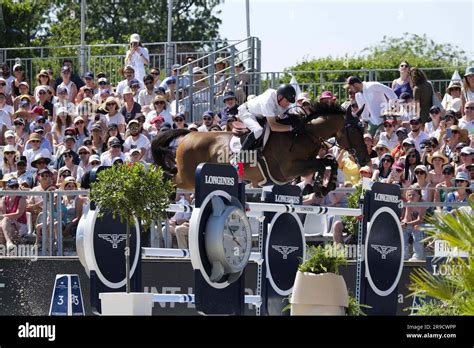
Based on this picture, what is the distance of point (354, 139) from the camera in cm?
1521

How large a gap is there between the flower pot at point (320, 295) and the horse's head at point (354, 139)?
5119 mm

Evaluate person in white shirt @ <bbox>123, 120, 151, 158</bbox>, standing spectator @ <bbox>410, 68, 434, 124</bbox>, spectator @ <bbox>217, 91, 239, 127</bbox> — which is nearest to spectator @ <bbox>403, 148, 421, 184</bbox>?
standing spectator @ <bbox>410, 68, 434, 124</bbox>

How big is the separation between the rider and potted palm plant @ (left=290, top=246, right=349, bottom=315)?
4969mm

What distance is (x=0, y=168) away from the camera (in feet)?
60.8

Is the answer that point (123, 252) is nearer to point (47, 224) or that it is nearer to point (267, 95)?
point (47, 224)

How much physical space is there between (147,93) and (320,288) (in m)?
10.9

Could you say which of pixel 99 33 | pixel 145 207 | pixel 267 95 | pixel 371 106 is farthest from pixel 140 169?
pixel 99 33

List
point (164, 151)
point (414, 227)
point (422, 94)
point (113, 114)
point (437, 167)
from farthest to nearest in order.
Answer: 1. point (113, 114)
2. point (422, 94)
3. point (164, 151)
4. point (437, 167)
5. point (414, 227)

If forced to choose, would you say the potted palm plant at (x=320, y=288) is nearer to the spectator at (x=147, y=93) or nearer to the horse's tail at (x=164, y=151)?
the horse's tail at (x=164, y=151)

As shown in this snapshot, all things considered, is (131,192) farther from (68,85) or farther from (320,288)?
(68,85)

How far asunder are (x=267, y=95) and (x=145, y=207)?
516 centimetres

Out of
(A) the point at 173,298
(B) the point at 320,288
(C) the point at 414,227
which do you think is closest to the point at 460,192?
A: (C) the point at 414,227

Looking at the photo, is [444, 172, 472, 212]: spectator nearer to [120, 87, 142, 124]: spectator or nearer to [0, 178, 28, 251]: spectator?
[0, 178, 28, 251]: spectator
